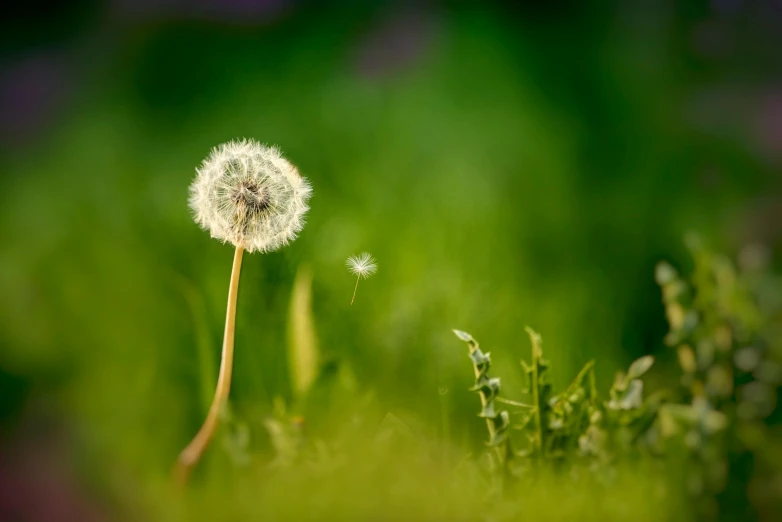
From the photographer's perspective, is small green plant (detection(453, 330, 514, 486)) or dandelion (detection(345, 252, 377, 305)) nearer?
small green plant (detection(453, 330, 514, 486))

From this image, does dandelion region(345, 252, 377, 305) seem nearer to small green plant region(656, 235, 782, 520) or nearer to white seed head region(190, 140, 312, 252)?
white seed head region(190, 140, 312, 252)

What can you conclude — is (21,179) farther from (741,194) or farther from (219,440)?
(741,194)

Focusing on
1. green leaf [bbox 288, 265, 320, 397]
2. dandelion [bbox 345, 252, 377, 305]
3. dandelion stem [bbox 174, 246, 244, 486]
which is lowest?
dandelion stem [bbox 174, 246, 244, 486]

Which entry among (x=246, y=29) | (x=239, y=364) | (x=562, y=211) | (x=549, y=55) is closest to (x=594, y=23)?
(x=549, y=55)

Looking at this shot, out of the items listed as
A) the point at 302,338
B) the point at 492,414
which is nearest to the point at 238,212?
the point at 302,338

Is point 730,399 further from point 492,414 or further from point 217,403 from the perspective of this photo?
point 217,403

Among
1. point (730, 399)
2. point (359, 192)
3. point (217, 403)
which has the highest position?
point (359, 192)

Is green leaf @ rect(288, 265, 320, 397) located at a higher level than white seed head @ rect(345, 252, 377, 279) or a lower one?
lower

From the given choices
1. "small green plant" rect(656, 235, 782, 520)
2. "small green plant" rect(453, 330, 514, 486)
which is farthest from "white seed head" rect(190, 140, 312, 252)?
"small green plant" rect(656, 235, 782, 520)
